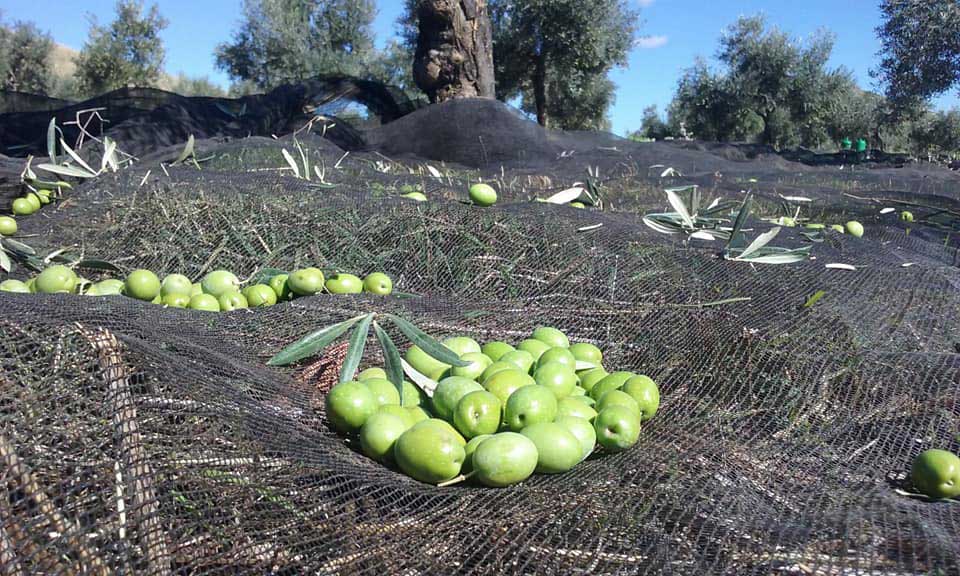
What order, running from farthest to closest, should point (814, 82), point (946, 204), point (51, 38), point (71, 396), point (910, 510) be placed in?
point (51, 38) < point (814, 82) < point (946, 204) < point (910, 510) < point (71, 396)

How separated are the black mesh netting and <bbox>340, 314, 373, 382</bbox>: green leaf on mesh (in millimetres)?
129

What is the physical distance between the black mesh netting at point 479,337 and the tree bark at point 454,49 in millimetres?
7099

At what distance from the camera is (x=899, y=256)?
12.5 ft

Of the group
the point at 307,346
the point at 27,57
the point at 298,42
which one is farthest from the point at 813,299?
the point at 27,57

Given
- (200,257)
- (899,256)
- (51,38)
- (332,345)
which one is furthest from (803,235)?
(51,38)

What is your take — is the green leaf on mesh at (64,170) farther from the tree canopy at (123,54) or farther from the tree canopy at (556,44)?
the tree canopy at (123,54)

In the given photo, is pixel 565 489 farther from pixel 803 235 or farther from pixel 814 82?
pixel 814 82

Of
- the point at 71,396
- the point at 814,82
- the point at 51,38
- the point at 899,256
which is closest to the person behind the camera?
the point at 71,396

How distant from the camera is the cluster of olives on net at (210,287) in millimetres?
2764

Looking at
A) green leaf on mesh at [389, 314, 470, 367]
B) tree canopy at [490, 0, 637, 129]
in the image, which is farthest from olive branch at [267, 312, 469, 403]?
tree canopy at [490, 0, 637, 129]

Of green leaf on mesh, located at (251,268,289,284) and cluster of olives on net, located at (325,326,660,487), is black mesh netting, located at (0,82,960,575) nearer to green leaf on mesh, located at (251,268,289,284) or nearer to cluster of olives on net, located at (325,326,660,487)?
cluster of olives on net, located at (325,326,660,487)

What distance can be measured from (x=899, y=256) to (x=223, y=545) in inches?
153

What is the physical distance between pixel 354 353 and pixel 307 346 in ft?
0.48

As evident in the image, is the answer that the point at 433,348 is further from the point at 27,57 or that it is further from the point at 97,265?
the point at 27,57
